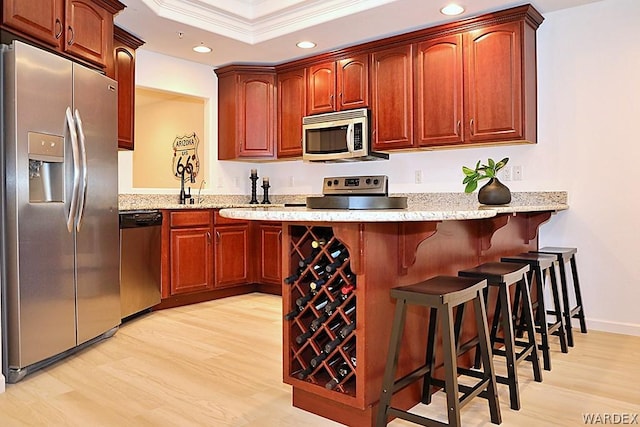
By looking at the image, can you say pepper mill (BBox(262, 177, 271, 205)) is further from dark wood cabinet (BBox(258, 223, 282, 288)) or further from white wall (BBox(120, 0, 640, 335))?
white wall (BBox(120, 0, 640, 335))

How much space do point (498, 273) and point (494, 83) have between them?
1833mm

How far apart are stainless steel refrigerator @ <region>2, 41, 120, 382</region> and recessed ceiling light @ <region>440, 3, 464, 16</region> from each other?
7.84ft

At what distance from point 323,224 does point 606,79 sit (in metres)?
2.67

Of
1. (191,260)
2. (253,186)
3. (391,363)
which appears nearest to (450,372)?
(391,363)

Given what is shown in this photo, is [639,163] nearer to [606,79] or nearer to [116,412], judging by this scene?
[606,79]

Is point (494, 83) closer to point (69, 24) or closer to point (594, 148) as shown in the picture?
point (594, 148)

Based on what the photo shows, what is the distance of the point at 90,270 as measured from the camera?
3.03 metres

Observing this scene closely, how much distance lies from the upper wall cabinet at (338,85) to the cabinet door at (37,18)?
232 cm

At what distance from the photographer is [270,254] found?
15.7ft

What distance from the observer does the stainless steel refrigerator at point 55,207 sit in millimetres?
2518

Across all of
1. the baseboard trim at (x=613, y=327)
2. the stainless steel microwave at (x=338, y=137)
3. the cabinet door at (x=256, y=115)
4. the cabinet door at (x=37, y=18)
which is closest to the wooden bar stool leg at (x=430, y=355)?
the baseboard trim at (x=613, y=327)

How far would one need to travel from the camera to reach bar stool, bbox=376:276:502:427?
180cm

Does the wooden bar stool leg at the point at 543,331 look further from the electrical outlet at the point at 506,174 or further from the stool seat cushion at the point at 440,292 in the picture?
the electrical outlet at the point at 506,174

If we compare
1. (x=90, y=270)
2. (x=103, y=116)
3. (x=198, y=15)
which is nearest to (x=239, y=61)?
(x=198, y=15)
